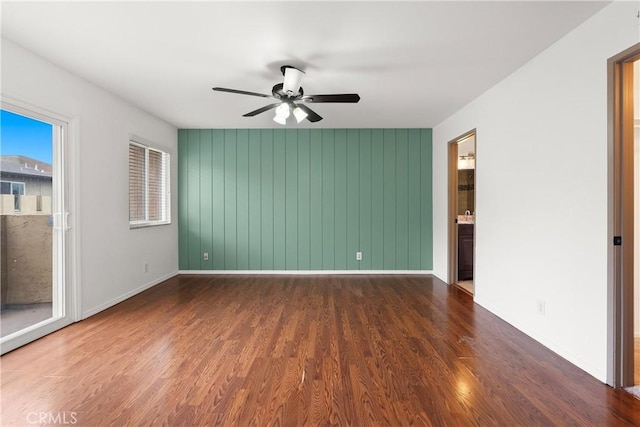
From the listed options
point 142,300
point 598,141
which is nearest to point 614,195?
point 598,141

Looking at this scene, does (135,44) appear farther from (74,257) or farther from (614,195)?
(614,195)

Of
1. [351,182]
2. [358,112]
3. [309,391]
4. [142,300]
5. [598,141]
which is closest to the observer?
[309,391]

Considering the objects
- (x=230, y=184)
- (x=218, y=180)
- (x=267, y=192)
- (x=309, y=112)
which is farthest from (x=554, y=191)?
(x=218, y=180)

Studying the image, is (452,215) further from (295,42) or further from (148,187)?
(148,187)

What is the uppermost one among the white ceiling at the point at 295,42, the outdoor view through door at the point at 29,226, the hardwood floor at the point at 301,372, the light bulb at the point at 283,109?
the white ceiling at the point at 295,42

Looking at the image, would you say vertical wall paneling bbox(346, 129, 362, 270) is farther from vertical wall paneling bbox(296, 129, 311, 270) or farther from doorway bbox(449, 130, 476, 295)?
doorway bbox(449, 130, 476, 295)

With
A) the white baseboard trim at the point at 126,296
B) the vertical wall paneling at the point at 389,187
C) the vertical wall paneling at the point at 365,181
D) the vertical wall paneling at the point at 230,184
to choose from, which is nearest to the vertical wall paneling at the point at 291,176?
the vertical wall paneling at the point at 230,184

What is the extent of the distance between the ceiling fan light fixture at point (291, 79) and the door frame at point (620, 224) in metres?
2.25

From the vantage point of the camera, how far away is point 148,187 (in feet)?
14.7

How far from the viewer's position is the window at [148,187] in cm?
412

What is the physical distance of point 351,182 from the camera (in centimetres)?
518

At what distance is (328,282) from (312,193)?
153 centimetres

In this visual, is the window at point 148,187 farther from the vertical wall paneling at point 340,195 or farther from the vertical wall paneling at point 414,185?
the vertical wall paneling at point 414,185

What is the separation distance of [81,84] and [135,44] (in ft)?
3.93
